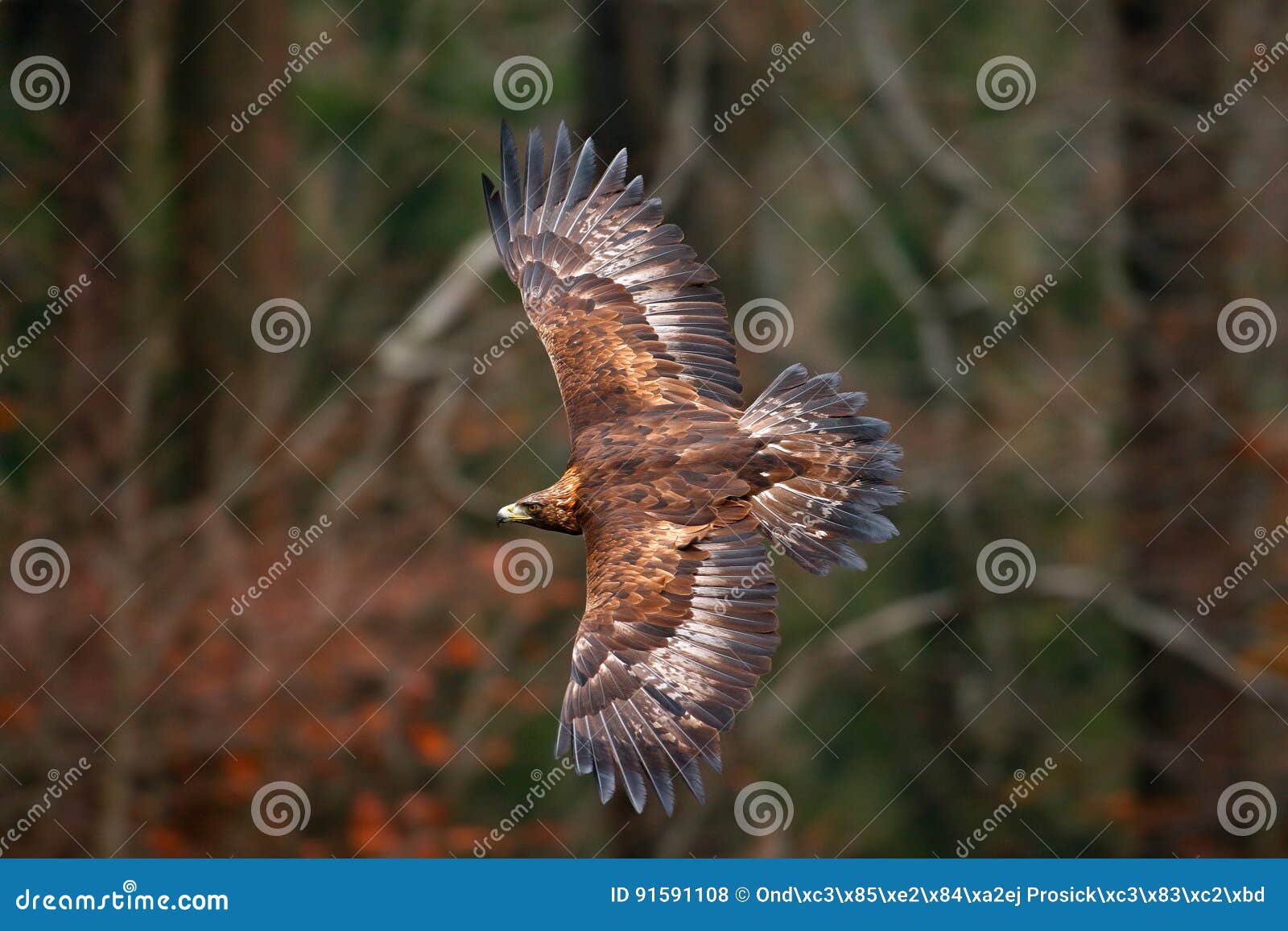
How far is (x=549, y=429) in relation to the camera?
14.3 metres

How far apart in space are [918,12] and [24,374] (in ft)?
32.9

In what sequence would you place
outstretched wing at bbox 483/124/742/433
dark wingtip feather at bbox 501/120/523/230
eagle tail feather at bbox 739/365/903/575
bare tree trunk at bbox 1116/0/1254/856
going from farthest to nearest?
bare tree trunk at bbox 1116/0/1254/856
dark wingtip feather at bbox 501/120/523/230
outstretched wing at bbox 483/124/742/433
eagle tail feather at bbox 739/365/903/575

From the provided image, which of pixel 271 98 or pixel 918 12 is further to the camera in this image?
pixel 918 12

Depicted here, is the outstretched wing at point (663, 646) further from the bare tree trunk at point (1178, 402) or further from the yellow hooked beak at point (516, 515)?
the bare tree trunk at point (1178, 402)

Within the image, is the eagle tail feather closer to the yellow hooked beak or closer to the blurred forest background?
the yellow hooked beak

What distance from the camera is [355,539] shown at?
1248 cm

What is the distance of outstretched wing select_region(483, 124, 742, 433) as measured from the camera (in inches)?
283

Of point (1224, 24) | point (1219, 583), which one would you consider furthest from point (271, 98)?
point (1219, 583)

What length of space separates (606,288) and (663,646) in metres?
A: 2.06

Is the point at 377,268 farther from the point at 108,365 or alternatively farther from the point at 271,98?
the point at 108,365

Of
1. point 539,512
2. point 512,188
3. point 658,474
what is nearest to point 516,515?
point 539,512

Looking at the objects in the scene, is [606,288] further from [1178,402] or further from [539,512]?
[1178,402]

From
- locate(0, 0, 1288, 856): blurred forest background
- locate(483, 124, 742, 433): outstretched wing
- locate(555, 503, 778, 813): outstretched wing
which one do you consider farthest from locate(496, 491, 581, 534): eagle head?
locate(0, 0, 1288, 856): blurred forest background

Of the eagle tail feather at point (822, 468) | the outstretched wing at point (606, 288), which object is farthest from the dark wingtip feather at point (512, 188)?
the eagle tail feather at point (822, 468)
